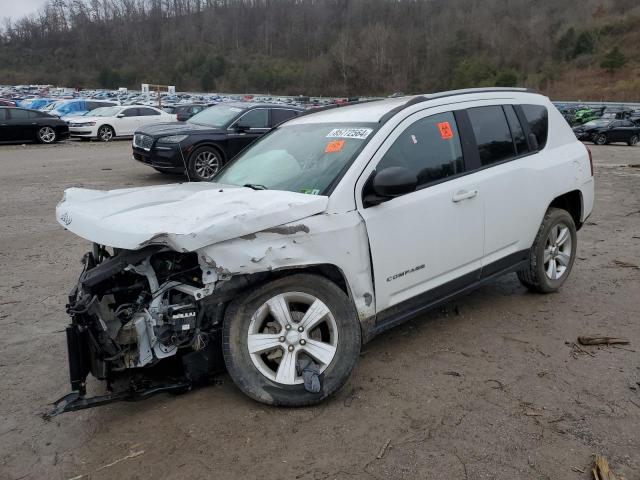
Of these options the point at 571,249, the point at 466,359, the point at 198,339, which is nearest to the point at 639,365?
the point at 466,359

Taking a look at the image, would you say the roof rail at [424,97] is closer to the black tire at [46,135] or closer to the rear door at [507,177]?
the rear door at [507,177]

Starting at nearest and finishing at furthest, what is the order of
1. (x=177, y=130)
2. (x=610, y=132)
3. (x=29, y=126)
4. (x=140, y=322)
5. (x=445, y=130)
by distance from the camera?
(x=140, y=322)
(x=445, y=130)
(x=177, y=130)
(x=29, y=126)
(x=610, y=132)

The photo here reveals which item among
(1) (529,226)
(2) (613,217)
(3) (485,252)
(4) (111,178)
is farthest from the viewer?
(4) (111,178)

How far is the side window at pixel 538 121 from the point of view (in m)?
4.98

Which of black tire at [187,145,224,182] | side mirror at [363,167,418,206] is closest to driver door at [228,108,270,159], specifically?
black tire at [187,145,224,182]

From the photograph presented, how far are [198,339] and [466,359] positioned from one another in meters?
1.88

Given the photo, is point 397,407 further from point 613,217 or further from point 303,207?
point 613,217

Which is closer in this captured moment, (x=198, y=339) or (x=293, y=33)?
(x=198, y=339)

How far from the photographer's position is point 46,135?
20.9 metres

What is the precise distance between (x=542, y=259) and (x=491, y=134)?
48.6 inches

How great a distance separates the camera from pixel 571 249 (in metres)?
5.38

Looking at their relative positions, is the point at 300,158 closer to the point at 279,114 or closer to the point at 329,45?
the point at 279,114

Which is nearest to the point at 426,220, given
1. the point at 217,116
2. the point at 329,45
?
the point at 217,116

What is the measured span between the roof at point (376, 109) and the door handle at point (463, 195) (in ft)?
2.28
